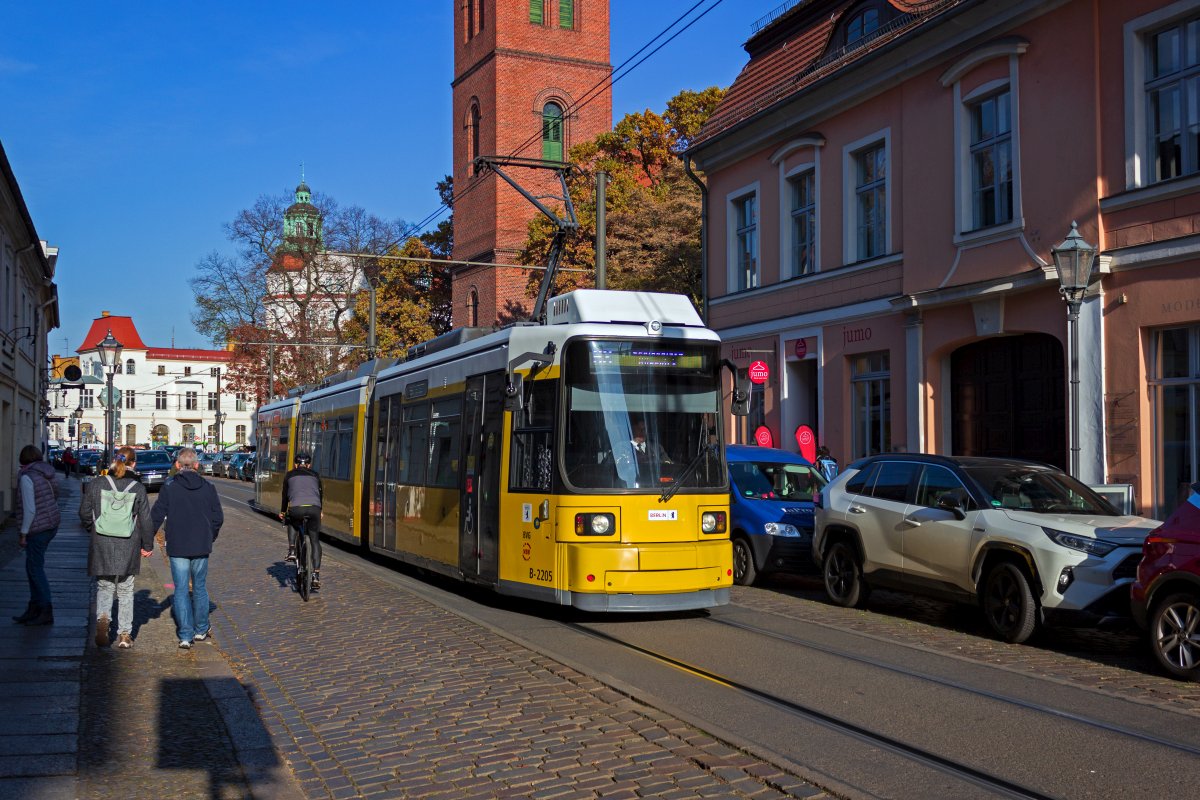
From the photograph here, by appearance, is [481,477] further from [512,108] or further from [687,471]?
[512,108]

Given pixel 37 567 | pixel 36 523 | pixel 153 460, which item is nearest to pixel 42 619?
pixel 37 567

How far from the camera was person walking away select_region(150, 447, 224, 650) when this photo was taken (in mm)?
9977

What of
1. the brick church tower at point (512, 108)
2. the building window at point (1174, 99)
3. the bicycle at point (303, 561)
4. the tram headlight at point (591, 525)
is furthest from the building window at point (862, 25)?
the brick church tower at point (512, 108)

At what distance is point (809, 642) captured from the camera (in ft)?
34.3

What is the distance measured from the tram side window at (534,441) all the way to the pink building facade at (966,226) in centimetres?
874

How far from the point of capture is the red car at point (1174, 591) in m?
8.70

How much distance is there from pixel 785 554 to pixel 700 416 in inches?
152

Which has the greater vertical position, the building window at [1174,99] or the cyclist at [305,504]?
the building window at [1174,99]

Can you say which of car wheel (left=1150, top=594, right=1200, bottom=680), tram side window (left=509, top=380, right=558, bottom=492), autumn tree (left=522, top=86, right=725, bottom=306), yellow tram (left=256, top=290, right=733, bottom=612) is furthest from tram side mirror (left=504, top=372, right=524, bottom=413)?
autumn tree (left=522, top=86, right=725, bottom=306)

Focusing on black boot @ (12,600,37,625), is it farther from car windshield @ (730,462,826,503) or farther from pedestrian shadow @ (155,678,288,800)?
car windshield @ (730,462,826,503)

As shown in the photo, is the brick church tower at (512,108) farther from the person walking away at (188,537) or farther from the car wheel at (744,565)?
the person walking away at (188,537)

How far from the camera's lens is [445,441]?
14.3m

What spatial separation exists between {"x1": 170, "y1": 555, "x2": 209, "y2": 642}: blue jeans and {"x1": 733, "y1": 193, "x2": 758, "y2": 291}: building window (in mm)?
17383

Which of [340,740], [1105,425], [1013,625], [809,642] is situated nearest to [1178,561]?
[1013,625]
